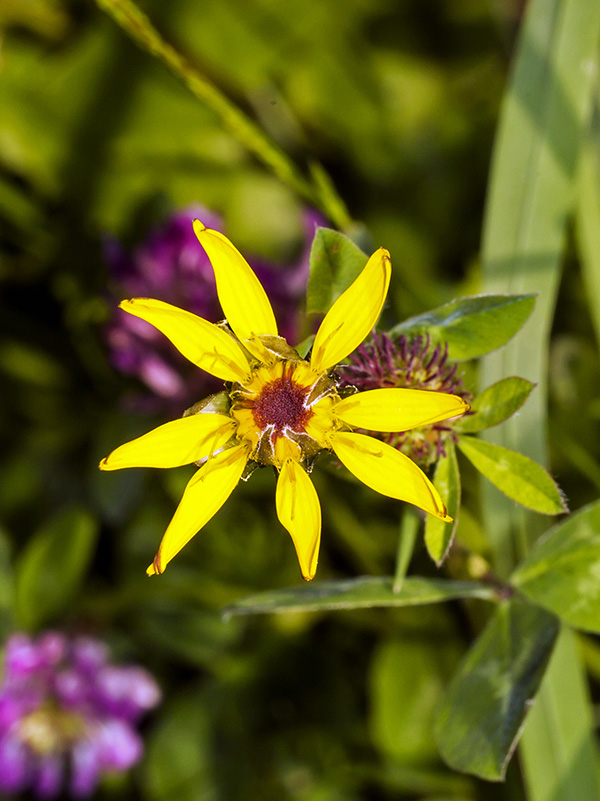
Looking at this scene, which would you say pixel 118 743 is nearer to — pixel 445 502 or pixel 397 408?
pixel 445 502

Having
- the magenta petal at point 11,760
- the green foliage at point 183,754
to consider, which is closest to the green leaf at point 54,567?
the magenta petal at point 11,760

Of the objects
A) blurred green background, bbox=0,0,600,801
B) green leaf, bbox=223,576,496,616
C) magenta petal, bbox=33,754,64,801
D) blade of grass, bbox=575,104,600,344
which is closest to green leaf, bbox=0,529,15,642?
blurred green background, bbox=0,0,600,801

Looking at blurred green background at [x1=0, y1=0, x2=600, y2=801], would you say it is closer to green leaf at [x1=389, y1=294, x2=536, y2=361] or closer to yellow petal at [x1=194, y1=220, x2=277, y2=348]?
green leaf at [x1=389, y1=294, x2=536, y2=361]

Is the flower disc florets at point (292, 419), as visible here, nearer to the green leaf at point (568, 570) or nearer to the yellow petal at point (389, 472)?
the yellow petal at point (389, 472)

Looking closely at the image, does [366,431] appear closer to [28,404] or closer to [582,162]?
[582,162]

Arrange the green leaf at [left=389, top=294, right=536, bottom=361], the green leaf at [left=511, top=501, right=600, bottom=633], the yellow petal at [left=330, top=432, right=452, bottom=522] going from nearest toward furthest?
the yellow petal at [left=330, top=432, right=452, bottom=522] → the green leaf at [left=389, top=294, right=536, bottom=361] → the green leaf at [left=511, top=501, right=600, bottom=633]

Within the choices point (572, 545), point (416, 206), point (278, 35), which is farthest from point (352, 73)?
point (572, 545)

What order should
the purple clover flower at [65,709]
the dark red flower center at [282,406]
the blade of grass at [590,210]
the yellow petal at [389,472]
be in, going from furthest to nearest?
the purple clover flower at [65,709]
the blade of grass at [590,210]
the dark red flower center at [282,406]
the yellow petal at [389,472]
